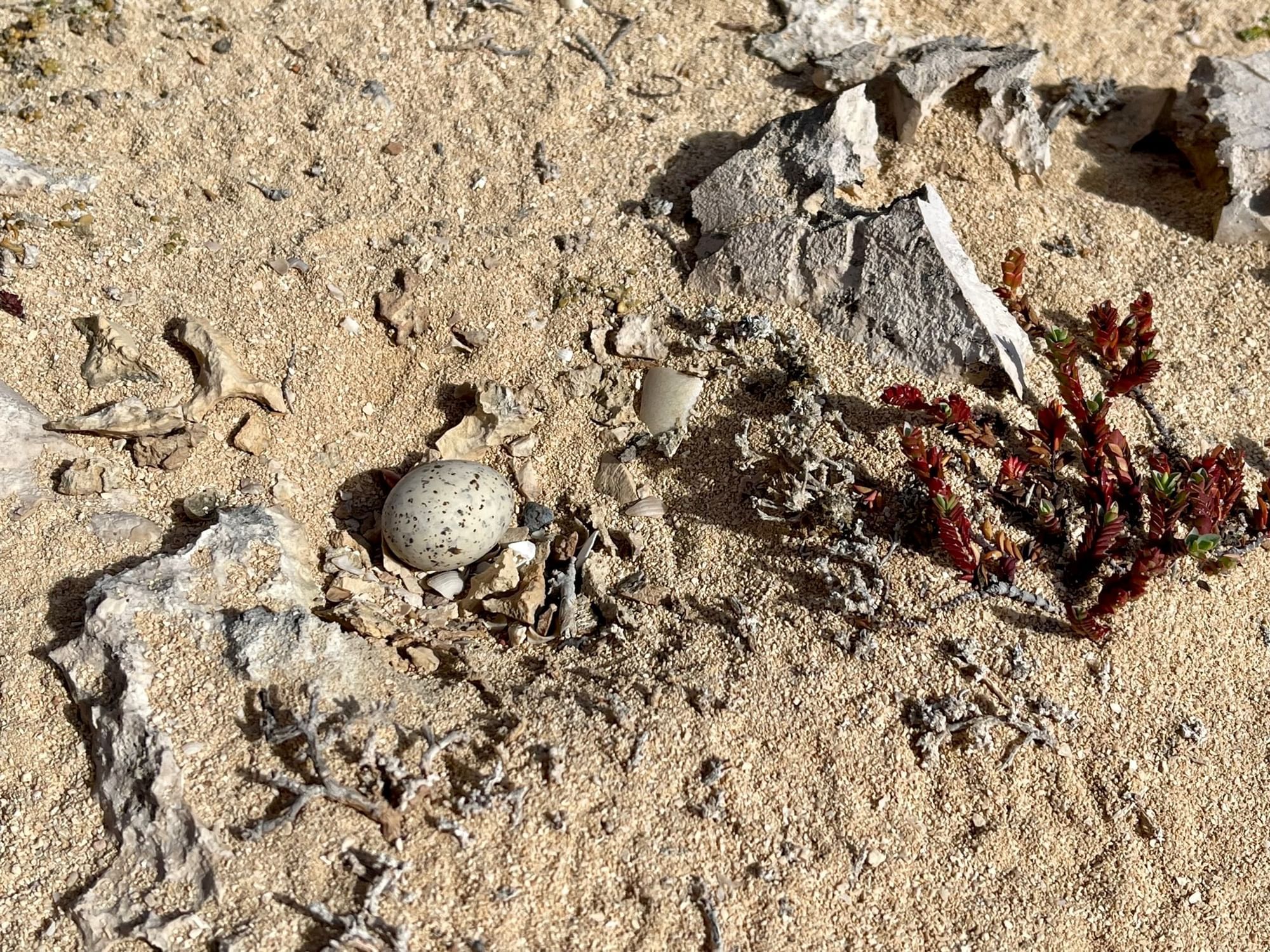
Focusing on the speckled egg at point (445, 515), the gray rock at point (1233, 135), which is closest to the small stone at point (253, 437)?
the speckled egg at point (445, 515)

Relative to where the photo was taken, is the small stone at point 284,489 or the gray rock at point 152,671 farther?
the small stone at point 284,489

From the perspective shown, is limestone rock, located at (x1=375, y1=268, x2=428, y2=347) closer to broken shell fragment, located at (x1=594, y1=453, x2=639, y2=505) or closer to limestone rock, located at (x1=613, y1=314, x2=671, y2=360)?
limestone rock, located at (x1=613, y1=314, x2=671, y2=360)

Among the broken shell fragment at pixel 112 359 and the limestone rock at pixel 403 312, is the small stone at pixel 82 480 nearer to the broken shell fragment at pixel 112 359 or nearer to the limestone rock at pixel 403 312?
the broken shell fragment at pixel 112 359

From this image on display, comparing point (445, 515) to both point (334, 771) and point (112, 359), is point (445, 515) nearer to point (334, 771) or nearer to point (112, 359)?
point (334, 771)

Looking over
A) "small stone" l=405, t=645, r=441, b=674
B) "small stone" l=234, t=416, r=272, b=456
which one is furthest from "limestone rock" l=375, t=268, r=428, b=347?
"small stone" l=405, t=645, r=441, b=674

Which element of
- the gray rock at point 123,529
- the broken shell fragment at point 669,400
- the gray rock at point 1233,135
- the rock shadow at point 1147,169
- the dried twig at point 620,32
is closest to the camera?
the gray rock at point 123,529

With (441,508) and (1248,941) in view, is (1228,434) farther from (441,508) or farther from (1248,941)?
(441,508)
